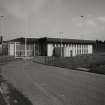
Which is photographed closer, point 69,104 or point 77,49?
point 69,104

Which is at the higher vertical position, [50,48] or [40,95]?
[50,48]

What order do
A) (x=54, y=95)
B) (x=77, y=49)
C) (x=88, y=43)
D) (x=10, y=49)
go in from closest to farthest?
(x=54, y=95)
(x=10, y=49)
(x=77, y=49)
(x=88, y=43)

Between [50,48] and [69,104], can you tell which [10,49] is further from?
[69,104]

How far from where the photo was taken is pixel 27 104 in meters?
5.49

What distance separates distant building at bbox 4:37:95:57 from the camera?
33669mm

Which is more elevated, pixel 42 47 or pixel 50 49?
pixel 42 47

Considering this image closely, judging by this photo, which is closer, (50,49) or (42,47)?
(50,49)

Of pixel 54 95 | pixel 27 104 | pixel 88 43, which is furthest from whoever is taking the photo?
pixel 88 43

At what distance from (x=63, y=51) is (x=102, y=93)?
2687 cm

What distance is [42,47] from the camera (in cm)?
3734

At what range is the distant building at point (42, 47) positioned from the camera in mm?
33669

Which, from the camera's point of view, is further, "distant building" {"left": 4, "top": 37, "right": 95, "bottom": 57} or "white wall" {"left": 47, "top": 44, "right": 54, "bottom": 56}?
"white wall" {"left": 47, "top": 44, "right": 54, "bottom": 56}

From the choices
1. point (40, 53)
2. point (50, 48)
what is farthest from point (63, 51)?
point (40, 53)

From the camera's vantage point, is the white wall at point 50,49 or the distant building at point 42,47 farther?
the white wall at point 50,49
